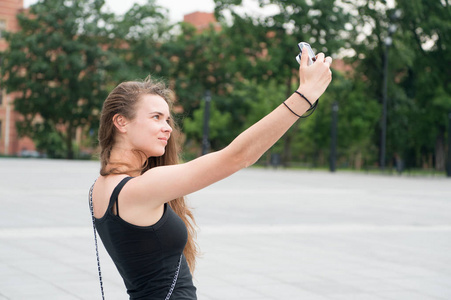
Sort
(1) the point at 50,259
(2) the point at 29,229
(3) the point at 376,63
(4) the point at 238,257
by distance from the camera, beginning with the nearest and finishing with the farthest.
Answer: (1) the point at 50,259 → (4) the point at 238,257 → (2) the point at 29,229 → (3) the point at 376,63

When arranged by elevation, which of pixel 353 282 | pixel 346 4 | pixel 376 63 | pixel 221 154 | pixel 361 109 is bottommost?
pixel 353 282

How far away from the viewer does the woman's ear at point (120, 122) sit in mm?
2314

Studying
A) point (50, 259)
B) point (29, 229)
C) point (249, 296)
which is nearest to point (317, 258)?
point (249, 296)

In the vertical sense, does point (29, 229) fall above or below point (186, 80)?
below

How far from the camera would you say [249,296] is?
5.60 m

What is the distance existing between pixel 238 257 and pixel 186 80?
1952 inches

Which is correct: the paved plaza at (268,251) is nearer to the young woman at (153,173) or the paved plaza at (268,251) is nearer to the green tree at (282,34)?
the young woman at (153,173)

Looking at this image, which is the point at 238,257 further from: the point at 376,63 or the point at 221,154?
the point at 376,63

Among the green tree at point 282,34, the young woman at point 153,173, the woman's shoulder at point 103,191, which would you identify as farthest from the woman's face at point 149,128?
the green tree at point 282,34

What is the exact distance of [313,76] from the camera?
6.47 feet

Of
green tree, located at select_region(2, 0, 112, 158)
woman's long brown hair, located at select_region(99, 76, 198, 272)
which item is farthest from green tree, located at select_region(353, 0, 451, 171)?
woman's long brown hair, located at select_region(99, 76, 198, 272)

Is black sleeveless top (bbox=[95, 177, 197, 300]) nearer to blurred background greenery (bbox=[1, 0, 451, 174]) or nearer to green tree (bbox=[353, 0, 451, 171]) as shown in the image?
blurred background greenery (bbox=[1, 0, 451, 174])

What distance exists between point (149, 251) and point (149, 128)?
42 centimetres

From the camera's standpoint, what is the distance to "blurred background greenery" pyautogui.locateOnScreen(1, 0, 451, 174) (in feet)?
137
